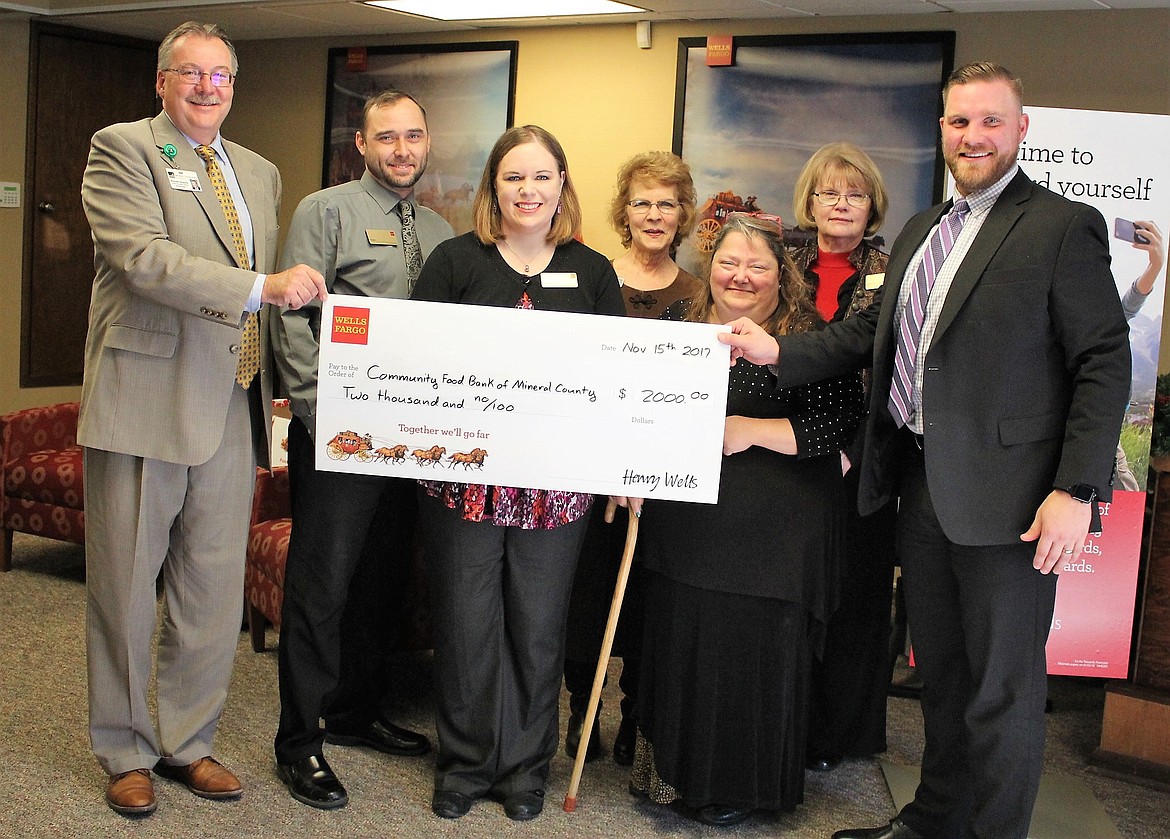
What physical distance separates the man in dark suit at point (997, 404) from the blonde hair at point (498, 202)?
56 cm

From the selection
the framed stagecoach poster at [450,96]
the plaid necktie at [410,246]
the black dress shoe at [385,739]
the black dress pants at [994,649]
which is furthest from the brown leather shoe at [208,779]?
the framed stagecoach poster at [450,96]

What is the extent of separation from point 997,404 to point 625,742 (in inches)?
61.8

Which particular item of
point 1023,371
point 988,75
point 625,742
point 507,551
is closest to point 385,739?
point 625,742

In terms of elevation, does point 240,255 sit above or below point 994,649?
above

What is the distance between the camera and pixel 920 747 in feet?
12.3

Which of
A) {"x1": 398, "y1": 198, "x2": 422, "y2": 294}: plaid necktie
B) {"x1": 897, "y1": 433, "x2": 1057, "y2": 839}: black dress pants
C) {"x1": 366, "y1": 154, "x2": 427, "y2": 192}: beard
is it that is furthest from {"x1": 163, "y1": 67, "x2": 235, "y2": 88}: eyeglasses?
{"x1": 897, "y1": 433, "x2": 1057, "y2": 839}: black dress pants

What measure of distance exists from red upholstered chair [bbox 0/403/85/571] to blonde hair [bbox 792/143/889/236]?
3250 millimetres

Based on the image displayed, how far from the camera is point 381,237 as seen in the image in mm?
3113

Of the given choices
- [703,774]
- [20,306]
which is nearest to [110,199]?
[703,774]

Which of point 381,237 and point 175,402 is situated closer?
point 175,402

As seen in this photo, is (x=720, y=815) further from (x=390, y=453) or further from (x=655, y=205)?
(x=655, y=205)

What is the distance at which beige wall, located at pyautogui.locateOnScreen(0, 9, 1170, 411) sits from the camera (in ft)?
18.1

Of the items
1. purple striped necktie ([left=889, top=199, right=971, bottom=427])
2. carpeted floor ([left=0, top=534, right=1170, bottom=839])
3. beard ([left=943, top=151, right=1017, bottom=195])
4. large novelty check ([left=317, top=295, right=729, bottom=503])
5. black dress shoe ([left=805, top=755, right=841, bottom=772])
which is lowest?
carpeted floor ([left=0, top=534, right=1170, bottom=839])

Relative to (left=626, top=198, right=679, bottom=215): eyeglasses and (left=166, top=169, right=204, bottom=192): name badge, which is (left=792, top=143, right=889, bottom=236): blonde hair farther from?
(left=166, top=169, right=204, bottom=192): name badge
